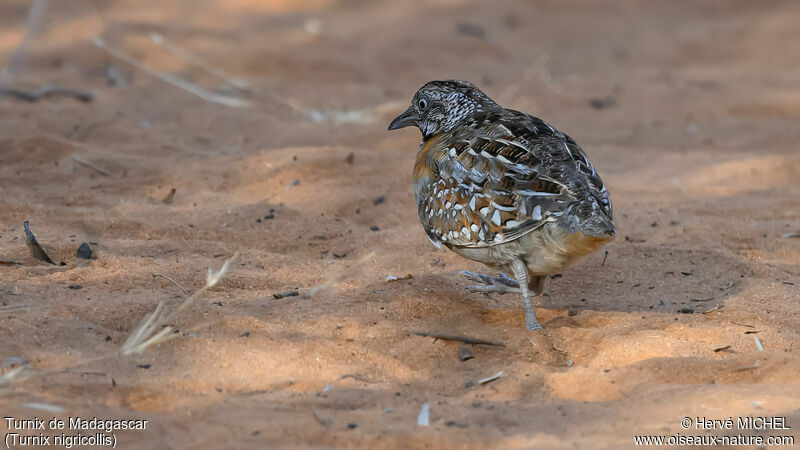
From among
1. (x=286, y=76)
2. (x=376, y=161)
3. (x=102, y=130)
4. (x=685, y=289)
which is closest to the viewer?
(x=685, y=289)

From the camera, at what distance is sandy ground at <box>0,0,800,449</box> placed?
394cm

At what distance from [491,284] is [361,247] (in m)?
1.19

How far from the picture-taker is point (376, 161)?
791cm

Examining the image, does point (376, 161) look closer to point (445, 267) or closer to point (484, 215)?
point (445, 267)

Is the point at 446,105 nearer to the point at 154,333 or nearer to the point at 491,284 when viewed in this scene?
the point at 491,284

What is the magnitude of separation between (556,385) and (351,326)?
1.15 meters

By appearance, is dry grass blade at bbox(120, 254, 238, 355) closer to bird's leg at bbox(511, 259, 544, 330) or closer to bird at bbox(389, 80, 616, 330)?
bird at bbox(389, 80, 616, 330)

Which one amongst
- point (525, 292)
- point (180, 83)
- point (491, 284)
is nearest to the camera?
point (525, 292)

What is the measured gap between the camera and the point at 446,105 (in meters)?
5.75

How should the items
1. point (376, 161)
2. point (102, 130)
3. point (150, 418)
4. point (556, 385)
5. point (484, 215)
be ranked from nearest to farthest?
point (150, 418) → point (556, 385) → point (484, 215) → point (376, 161) → point (102, 130)

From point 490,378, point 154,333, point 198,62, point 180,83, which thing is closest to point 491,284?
point 490,378

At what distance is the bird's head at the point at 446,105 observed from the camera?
5.65 m

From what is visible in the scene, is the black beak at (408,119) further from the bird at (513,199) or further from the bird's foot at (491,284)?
the bird's foot at (491,284)

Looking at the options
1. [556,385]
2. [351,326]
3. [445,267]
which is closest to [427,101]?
[445,267]
